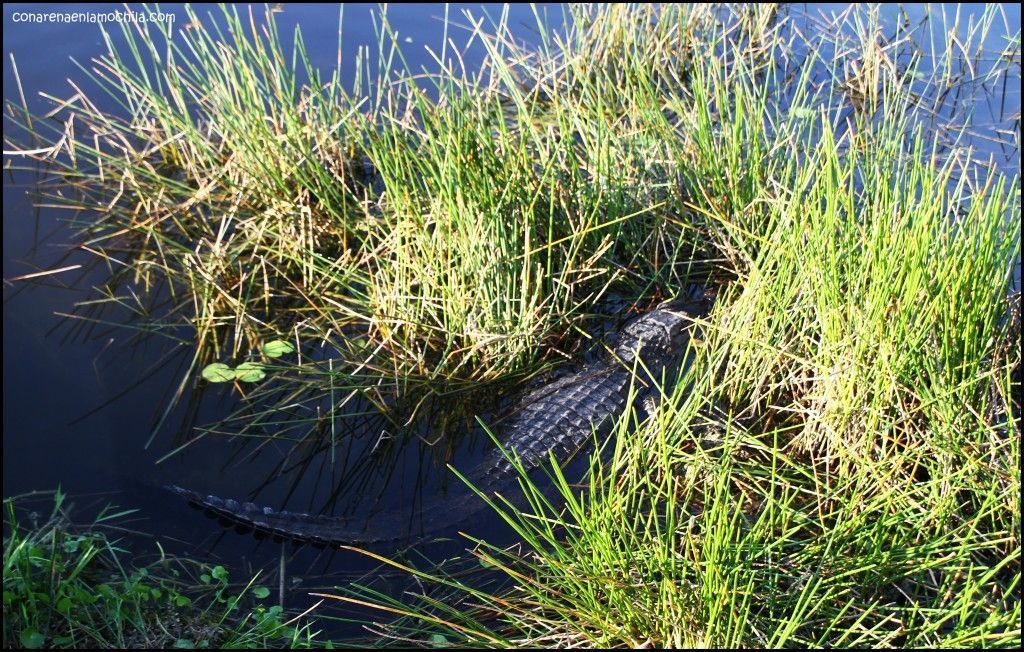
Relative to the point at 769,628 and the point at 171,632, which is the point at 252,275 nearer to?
the point at 171,632

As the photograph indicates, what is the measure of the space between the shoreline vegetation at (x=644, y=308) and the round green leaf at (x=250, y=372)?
4cm

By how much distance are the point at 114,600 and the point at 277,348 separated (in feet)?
4.82

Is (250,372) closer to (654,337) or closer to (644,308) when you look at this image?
(654,337)

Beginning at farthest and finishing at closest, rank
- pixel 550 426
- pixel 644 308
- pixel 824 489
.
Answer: pixel 644 308, pixel 550 426, pixel 824 489

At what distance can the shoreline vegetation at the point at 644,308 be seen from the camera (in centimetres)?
255

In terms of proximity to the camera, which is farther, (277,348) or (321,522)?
(277,348)

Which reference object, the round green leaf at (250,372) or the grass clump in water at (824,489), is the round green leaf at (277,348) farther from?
the grass clump in water at (824,489)

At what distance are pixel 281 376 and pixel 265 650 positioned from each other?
144 cm

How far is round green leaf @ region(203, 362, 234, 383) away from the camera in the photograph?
3824 millimetres

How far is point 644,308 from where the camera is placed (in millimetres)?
4379

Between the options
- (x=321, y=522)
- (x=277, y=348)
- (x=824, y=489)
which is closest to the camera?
(x=321, y=522)

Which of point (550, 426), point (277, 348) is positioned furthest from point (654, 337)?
point (277, 348)

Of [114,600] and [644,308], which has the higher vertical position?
[644,308]

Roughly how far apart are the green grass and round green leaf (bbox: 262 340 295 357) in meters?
1.05
